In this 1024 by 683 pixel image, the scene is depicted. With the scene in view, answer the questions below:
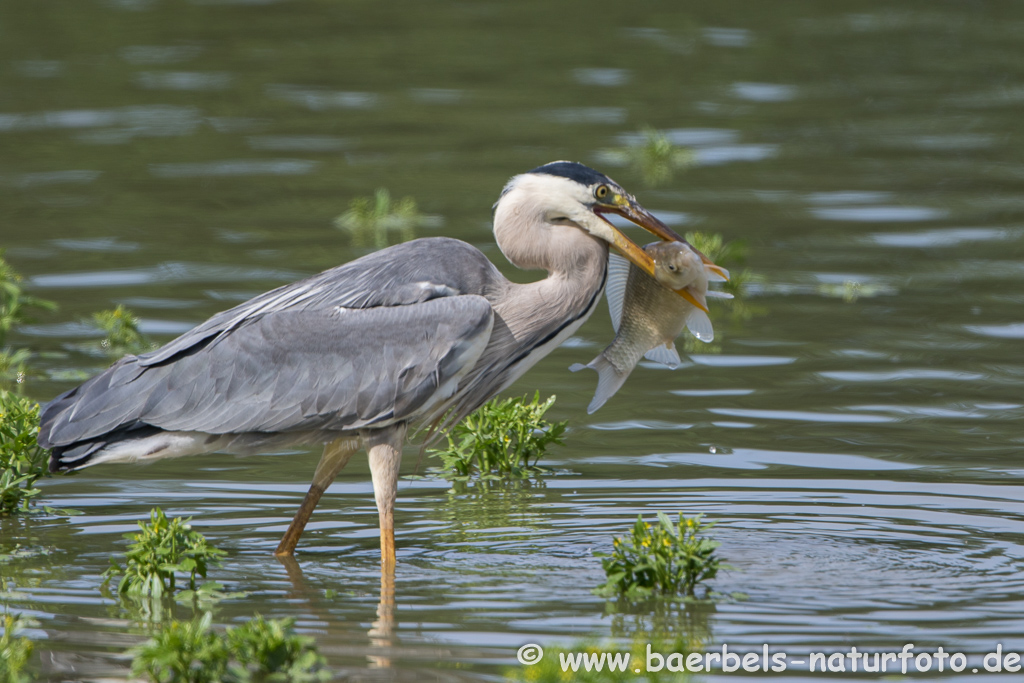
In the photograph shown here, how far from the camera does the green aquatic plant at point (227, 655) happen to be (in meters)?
5.21

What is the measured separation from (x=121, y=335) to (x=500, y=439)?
3.62 m

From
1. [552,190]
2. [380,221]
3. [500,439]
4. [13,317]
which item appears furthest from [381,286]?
[380,221]

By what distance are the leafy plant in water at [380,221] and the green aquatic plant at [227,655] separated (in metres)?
8.66

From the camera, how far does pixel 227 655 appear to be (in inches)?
208

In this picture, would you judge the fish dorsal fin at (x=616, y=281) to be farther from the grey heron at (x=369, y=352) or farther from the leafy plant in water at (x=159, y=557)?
the leafy plant in water at (x=159, y=557)

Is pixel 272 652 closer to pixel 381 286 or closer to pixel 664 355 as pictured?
pixel 381 286

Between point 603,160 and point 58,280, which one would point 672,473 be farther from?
point 603,160

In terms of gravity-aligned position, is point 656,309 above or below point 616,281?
below

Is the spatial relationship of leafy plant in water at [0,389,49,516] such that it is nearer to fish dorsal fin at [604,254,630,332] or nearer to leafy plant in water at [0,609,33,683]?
leafy plant in water at [0,609,33,683]

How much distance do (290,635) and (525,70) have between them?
17321 mm

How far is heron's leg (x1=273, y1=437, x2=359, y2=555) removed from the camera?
23.6ft

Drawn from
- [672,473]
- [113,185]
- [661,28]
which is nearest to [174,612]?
[672,473]

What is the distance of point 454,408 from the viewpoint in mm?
7754

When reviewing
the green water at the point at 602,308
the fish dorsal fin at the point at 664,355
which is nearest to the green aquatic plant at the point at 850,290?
the green water at the point at 602,308
